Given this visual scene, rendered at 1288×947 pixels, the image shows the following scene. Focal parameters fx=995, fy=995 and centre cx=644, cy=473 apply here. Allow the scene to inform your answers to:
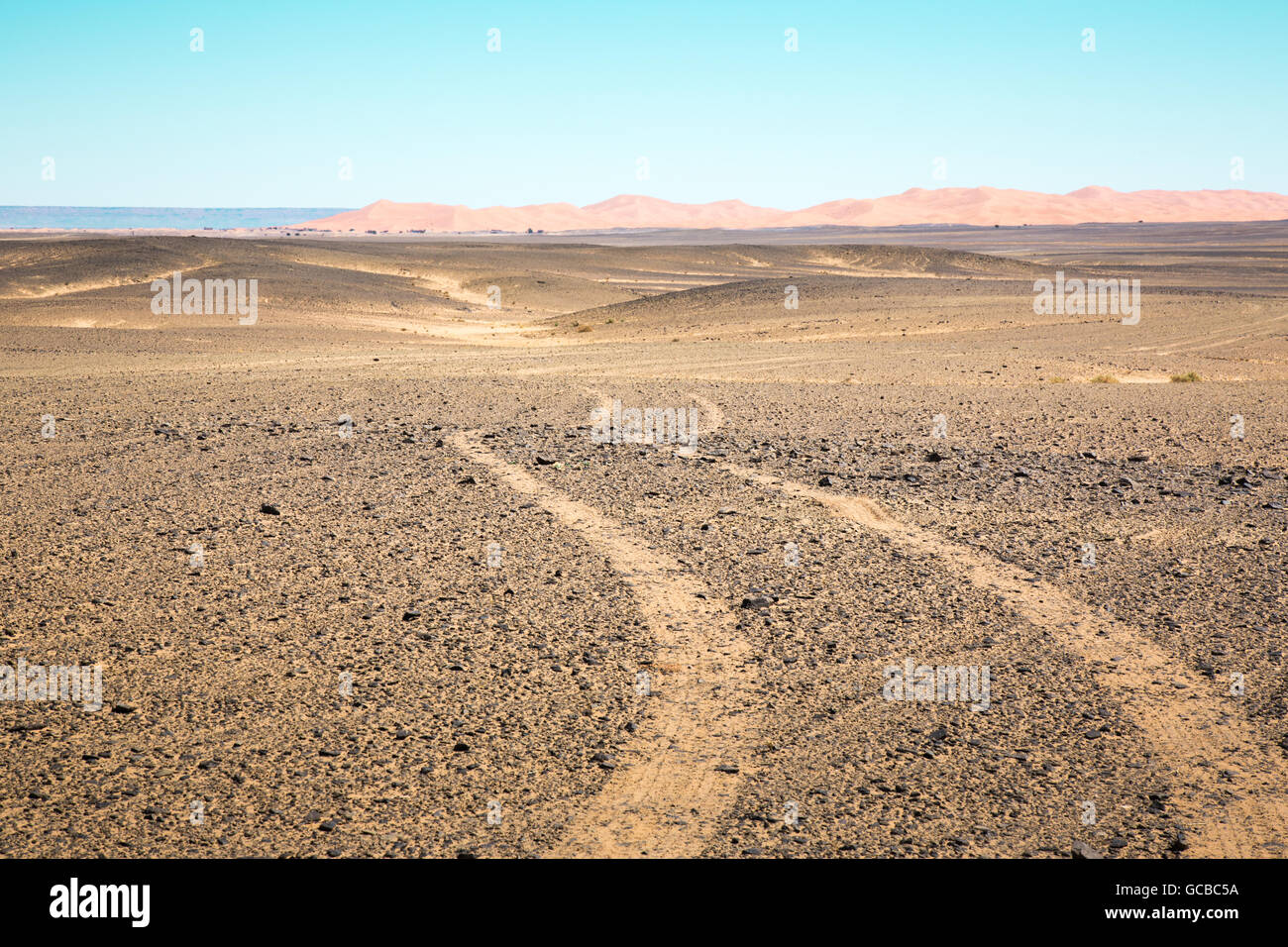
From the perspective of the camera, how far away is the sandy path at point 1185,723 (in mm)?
4566

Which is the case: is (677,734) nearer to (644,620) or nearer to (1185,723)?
(644,620)

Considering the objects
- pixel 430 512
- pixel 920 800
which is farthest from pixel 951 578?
pixel 430 512

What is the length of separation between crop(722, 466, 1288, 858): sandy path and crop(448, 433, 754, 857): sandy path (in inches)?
85.1

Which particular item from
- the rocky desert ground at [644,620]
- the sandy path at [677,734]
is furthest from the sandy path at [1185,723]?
the sandy path at [677,734]

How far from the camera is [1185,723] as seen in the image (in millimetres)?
5586

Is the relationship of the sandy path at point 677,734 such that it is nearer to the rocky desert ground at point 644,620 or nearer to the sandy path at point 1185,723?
the rocky desert ground at point 644,620

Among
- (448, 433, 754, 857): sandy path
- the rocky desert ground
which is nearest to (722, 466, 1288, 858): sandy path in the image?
the rocky desert ground

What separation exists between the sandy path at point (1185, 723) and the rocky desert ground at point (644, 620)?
27 millimetres

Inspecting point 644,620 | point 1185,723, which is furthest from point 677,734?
point 1185,723

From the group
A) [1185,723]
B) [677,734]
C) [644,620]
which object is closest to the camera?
[677,734]

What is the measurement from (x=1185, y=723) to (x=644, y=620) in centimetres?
341

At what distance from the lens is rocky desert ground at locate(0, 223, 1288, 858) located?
15.3ft

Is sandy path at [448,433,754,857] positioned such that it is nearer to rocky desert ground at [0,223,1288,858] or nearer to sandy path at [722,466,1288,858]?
rocky desert ground at [0,223,1288,858]

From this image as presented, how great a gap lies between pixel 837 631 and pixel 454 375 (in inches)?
568
